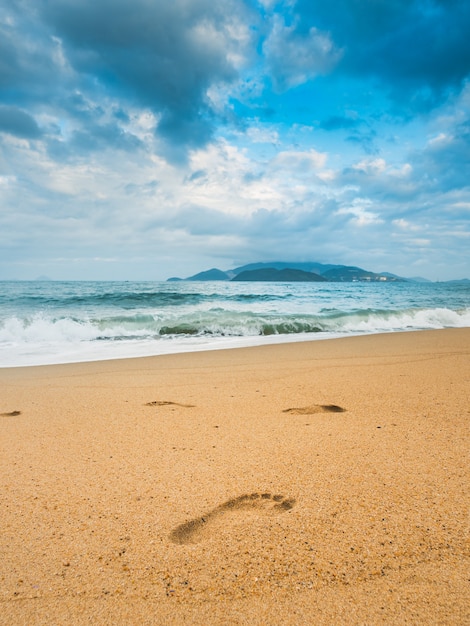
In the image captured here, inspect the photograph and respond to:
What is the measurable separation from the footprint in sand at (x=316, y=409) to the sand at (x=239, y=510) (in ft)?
0.05

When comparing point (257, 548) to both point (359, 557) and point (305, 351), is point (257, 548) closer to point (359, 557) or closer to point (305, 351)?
point (359, 557)

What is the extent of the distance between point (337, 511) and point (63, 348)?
7754 mm

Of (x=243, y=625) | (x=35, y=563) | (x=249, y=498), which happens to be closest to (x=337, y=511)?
(x=249, y=498)

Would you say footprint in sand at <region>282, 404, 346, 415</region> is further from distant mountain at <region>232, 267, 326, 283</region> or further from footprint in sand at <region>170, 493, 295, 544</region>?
distant mountain at <region>232, 267, 326, 283</region>

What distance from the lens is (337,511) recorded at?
61.5 inches

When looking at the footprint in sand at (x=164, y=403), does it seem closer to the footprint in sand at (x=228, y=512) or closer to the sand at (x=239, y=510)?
the sand at (x=239, y=510)

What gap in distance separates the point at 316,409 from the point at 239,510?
159cm

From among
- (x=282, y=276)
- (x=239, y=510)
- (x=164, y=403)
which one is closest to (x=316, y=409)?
(x=164, y=403)

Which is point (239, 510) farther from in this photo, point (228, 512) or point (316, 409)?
point (316, 409)

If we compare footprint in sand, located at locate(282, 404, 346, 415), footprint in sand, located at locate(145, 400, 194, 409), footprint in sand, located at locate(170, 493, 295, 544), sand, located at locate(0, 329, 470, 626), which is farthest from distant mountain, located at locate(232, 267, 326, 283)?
footprint in sand, located at locate(170, 493, 295, 544)

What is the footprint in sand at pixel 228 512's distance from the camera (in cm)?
147

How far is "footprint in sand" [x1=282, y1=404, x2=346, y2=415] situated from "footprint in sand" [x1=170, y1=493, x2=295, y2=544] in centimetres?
131

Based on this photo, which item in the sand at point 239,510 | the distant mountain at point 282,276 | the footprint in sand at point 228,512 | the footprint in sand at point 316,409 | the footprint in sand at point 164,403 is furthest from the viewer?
the distant mountain at point 282,276

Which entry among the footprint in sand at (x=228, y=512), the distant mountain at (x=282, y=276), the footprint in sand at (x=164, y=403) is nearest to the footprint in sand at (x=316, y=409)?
the footprint in sand at (x=164, y=403)
